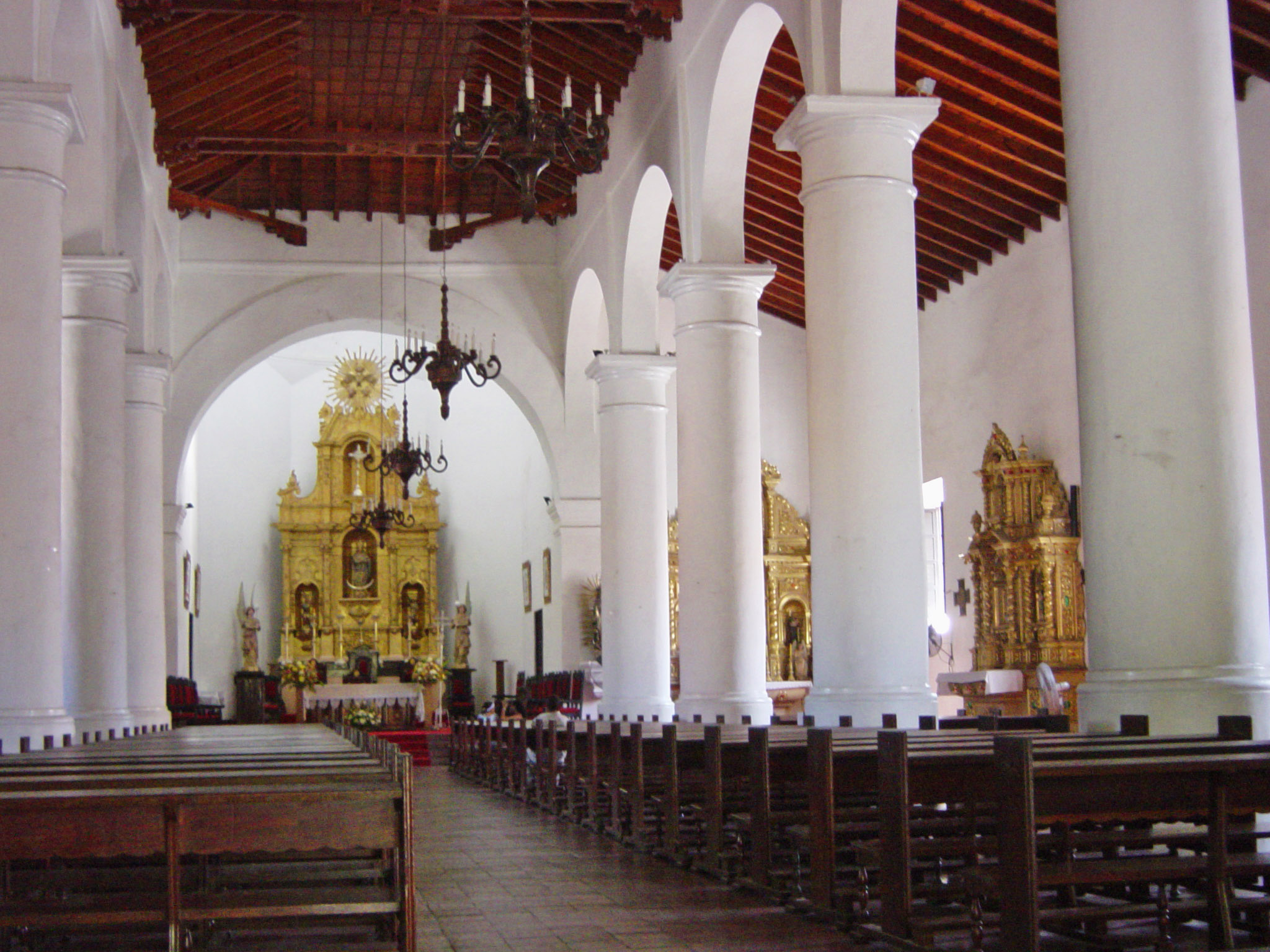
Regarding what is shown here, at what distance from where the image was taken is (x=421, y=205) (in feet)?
56.6

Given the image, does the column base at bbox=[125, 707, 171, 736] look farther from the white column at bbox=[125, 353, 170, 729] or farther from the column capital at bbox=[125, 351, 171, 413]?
the column capital at bbox=[125, 351, 171, 413]

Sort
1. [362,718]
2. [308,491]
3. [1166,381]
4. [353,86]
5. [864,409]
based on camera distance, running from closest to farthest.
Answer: [1166,381] → [864,409] → [353,86] → [362,718] → [308,491]

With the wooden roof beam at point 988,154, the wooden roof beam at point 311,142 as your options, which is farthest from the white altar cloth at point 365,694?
the wooden roof beam at point 988,154

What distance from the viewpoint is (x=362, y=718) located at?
56.7 ft

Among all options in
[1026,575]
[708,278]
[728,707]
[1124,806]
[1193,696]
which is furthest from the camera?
[1026,575]

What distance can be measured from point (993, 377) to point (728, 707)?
21.1ft

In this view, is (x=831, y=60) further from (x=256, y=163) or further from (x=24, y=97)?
(x=256, y=163)

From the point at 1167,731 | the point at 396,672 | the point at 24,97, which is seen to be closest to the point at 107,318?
the point at 24,97

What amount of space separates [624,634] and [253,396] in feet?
42.6

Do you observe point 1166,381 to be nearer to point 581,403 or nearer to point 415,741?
point 581,403

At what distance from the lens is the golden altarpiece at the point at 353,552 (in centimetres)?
2334

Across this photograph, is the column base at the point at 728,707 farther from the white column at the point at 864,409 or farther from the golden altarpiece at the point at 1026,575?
the golden altarpiece at the point at 1026,575

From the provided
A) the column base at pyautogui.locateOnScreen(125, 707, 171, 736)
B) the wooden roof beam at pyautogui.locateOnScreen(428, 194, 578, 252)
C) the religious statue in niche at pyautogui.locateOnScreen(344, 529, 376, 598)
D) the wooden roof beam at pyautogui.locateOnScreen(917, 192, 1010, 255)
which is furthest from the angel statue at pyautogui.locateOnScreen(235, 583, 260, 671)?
the wooden roof beam at pyautogui.locateOnScreen(917, 192, 1010, 255)

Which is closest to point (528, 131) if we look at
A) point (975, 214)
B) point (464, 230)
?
point (975, 214)
